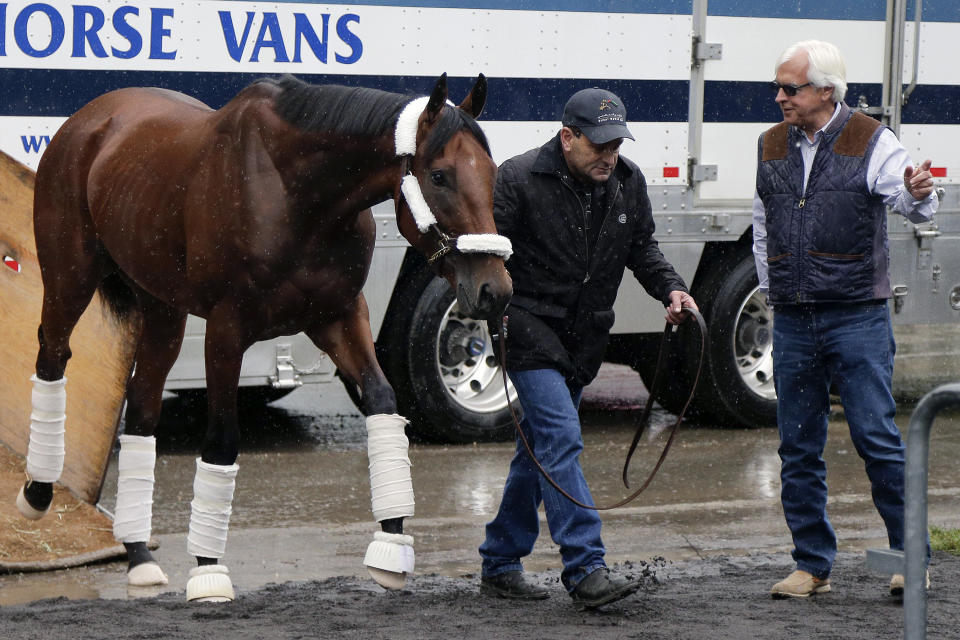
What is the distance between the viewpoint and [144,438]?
19.6 feet

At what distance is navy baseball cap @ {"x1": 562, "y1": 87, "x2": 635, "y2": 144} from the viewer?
5148 mm

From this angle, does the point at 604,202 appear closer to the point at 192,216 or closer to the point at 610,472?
the point at 192,216

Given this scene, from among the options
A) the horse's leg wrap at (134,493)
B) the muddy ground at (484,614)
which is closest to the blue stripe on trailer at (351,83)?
the horse's leg wrap at (134,493)

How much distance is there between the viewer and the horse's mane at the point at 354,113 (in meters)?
4.77

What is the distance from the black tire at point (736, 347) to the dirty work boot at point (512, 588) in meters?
4.05

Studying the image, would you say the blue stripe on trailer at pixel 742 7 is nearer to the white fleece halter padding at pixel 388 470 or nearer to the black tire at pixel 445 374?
the black tire at pixel 445 374

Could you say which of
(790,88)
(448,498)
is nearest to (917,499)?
(790,88)

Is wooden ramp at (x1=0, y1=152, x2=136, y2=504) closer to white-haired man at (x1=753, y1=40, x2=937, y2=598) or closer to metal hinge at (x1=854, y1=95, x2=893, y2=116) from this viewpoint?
white-haired man at (x1=753, y1=40, x2=937, y2=598)

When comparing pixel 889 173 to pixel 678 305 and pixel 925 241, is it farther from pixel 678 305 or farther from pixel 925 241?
pixel 925 241

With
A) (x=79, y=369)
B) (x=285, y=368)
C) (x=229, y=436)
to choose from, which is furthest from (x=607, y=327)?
(x=285, y=368)

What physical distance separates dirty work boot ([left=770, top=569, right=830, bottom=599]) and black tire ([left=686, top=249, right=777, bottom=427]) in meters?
3.90

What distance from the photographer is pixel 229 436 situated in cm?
534

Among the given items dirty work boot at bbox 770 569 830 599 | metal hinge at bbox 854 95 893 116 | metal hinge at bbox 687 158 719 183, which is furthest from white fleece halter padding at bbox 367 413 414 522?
metal hinge at bbox 854 95 893 116

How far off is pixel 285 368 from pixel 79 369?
1.82 m
